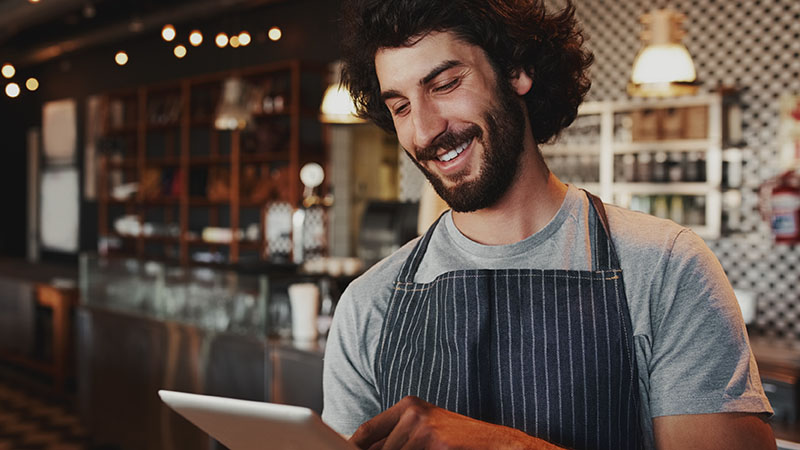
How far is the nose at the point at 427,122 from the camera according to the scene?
1214 mm

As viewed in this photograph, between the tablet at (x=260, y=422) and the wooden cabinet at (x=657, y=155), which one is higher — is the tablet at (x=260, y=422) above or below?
below

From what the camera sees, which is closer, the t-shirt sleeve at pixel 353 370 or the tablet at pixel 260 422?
the tablet at pixel 260 422

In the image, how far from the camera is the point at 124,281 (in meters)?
4.96

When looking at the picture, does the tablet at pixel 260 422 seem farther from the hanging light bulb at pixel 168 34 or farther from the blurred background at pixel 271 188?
the hanging light bulb at pixel 168 34

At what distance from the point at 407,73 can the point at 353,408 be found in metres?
0.59

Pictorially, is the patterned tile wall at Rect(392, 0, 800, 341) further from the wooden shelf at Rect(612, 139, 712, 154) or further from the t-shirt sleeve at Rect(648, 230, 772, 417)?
the t-shirt sleeve at Rect(648, 230, 772, 417)

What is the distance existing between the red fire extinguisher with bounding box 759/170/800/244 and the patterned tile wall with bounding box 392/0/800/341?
521 millimetres

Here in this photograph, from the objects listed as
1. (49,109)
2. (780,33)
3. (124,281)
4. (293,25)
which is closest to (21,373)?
(124,281)

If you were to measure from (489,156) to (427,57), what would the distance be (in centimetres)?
18

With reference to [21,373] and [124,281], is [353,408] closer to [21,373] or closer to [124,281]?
[124,281]

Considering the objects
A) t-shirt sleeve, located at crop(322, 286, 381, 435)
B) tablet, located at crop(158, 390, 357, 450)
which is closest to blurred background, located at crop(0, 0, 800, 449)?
t-shirt sleeve, located at crop(322, 286, 381, 435)

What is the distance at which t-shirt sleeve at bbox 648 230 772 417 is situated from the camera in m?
1.07

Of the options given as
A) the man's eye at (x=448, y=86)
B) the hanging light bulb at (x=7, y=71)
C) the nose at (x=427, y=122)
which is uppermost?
the hanging light bulb at (x=7, y=71)

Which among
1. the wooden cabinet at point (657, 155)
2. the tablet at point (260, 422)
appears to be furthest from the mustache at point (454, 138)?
the wooden cabinet at point (657, 155)
